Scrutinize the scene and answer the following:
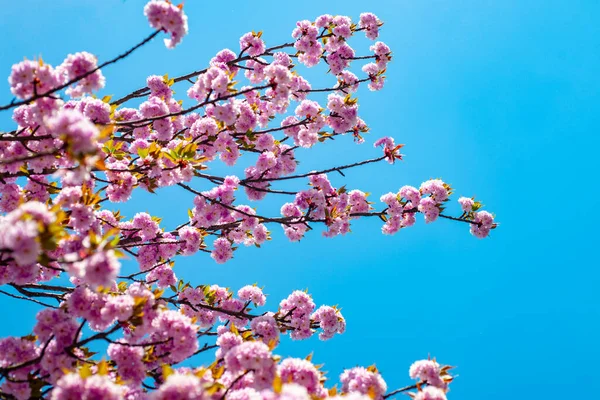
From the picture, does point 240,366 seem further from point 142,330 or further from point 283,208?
point 283,208

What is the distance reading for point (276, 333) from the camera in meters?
6.78

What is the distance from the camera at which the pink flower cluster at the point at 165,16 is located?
530 centimetres

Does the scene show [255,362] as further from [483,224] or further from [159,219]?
[483,224]

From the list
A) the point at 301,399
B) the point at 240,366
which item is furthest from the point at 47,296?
the point at 301,399

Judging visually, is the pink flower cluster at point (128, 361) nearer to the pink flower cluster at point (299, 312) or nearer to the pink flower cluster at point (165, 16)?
the pink flower cluster at point (165, 16)

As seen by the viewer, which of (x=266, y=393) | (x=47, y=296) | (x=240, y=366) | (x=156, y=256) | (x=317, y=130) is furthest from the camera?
(x=317, y=130)

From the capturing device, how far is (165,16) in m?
5.30

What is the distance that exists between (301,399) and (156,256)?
614 cm

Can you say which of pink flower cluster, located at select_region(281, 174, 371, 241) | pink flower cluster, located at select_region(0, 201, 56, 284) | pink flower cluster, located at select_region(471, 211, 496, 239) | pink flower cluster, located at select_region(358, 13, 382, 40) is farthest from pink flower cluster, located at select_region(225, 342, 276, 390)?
pink flower cluster, located at select_region(358, 13, 382, 40)

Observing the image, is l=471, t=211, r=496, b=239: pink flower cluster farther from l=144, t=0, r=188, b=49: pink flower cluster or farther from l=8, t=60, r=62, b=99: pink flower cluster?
l=8, t=60, r=62, b=99: pink flower cluster

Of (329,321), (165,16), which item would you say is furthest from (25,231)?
(329,321)

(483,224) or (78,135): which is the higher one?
(483,224)

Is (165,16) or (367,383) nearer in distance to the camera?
(367,383)

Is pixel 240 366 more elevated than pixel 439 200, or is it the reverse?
pixel 439 200
